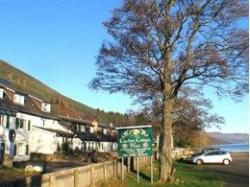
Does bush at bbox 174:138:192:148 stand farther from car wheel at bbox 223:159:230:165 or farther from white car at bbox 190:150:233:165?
car wheel at bbox 223:159:230:165

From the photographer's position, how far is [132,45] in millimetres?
26609

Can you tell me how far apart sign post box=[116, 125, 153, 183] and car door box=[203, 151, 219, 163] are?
2825cm

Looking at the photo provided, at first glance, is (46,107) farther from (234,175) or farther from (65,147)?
(234,175)

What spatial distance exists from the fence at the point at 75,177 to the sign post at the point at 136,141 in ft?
2.99

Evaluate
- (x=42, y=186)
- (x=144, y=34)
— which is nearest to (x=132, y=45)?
(x=144, y=34)

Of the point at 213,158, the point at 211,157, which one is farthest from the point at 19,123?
the point at 213,158

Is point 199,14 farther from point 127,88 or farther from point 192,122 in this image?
point 192,122

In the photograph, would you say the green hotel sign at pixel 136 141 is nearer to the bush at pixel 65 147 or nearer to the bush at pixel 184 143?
the bush at pixel 65 147

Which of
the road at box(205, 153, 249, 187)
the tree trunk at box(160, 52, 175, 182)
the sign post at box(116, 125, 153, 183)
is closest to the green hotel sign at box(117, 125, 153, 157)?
the sign post at box(116, 125, 153, 183)

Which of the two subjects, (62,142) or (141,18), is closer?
(141,18)

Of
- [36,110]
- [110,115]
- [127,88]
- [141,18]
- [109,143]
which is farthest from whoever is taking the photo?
[110,115]

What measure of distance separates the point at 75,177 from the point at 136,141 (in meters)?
8.89

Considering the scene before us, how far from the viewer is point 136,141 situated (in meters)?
25.7

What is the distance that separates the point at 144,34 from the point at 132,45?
100 cm
